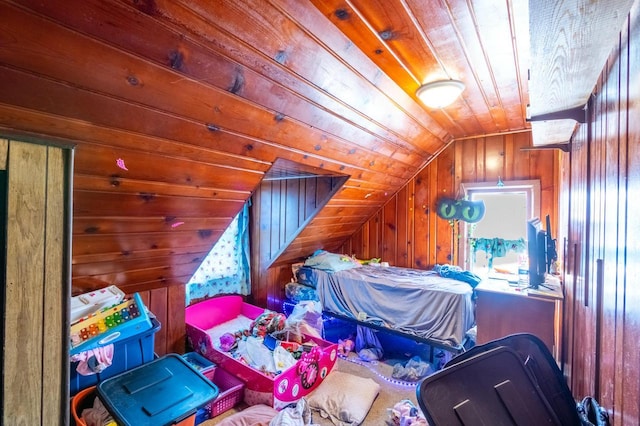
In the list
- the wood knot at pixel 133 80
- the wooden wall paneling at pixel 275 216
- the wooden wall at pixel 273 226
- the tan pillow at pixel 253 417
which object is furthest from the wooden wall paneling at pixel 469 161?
the wood knot at pixel 133 80

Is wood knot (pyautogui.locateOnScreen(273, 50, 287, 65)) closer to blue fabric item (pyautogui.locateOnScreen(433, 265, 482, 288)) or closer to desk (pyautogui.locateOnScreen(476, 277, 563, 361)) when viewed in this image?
desk (pyautogui.locateOnScreen(476, 277, 563, 361))

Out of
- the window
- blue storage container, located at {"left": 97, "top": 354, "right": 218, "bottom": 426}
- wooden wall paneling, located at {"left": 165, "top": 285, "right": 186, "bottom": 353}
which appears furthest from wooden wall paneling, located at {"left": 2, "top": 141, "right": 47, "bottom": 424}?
the window

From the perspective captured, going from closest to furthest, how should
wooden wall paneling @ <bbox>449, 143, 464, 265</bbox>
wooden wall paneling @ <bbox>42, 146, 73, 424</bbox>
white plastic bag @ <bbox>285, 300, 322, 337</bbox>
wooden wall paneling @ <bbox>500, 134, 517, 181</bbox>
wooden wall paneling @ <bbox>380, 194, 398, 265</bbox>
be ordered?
wooden wall paneling @ <bbox>42, 146, 73, 424</bbox>, white plastic bag @ <bbox>285, 300, 322, 337</bbox>, wooden wall paneling @ <bbox>500, 134, 517, 181</bbox>, wooden wall paneling @ <bbox>449, 143, 464, 265</bbox>, wooden wall paneling @ <bbox>380, 194, 398, 265</bbox>

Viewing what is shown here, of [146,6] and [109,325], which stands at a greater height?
[146,6]

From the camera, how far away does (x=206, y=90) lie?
1226mm

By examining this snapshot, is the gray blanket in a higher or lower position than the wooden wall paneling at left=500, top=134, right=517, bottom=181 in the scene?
lower

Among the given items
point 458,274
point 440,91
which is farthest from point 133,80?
point 458,274

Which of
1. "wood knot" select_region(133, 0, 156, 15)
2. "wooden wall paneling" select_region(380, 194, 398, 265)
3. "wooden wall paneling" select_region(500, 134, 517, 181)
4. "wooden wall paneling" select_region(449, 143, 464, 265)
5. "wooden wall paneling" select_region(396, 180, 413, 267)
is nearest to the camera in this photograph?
"wood knot" select_region(133, 0, 156, 15)

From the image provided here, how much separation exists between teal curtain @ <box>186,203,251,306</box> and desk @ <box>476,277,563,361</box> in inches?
89.4

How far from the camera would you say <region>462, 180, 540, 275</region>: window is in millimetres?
2951

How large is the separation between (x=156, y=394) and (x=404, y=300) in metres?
2.04

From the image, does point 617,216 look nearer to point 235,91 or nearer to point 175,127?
point 235,91

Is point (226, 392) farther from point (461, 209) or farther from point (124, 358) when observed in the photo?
point (461, 209)

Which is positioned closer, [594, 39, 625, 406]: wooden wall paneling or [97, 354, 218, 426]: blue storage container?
[594, 39, 625, 406]: wooden wall paneling
